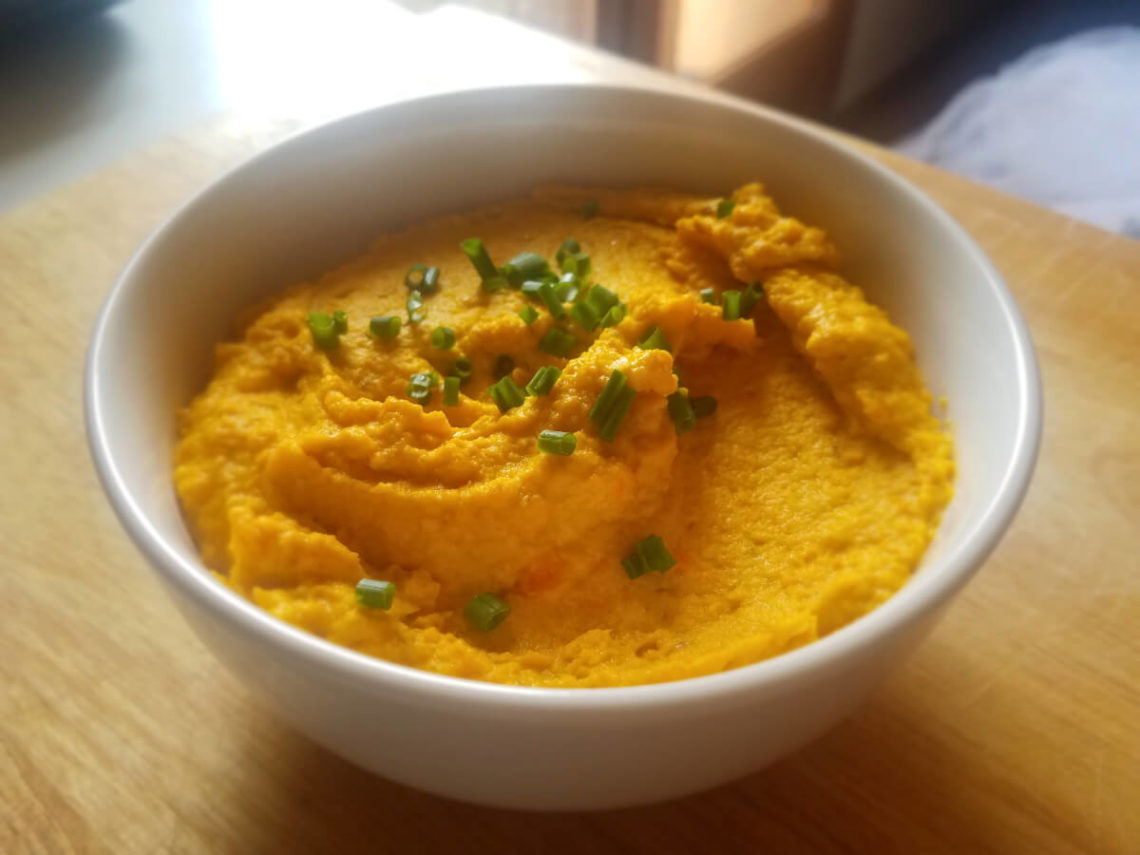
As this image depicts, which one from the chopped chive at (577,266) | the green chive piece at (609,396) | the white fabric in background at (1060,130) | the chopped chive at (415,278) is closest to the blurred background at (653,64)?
the white fabric in background at (1060,130)

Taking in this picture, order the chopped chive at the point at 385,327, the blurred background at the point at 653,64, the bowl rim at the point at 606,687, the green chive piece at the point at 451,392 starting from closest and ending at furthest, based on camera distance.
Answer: the bowl rim at the point at 606,687 → the green chive piece at the point at 451,392 → the chopped chive at the point at 385,327 → the blurred background at the point at 653,64

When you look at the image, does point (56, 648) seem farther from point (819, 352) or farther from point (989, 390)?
point (989, 390)

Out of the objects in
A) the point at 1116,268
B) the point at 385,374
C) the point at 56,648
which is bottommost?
the point at 56,648

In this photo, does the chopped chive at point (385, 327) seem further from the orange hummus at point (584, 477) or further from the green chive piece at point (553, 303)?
the green chive piece at point (553, 303)

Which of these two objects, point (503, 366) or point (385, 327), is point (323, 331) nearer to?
point (385, 327)

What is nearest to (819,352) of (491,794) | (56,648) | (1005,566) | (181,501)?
(1005,566)

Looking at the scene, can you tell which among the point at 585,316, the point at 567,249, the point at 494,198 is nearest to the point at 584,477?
the point at 585,316
